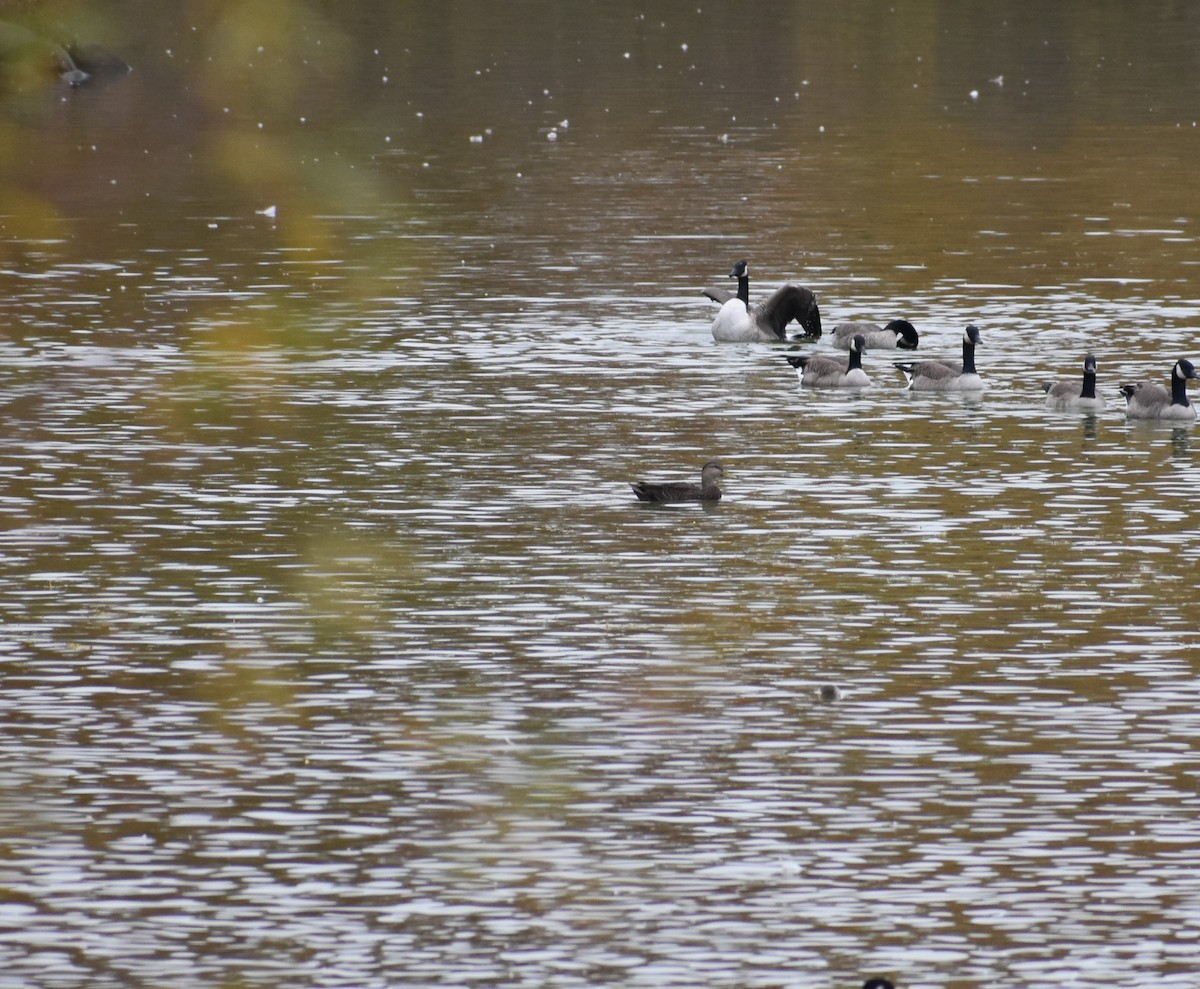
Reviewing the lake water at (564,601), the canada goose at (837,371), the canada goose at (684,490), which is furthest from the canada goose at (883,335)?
the canada goose at (684,490)

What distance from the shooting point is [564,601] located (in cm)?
1702

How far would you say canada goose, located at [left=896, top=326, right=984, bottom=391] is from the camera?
26031 mm

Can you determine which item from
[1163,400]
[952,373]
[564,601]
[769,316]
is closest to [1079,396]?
[1163,400]

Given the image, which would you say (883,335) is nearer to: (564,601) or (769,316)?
(769,316)

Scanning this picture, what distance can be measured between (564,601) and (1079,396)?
9.39 m

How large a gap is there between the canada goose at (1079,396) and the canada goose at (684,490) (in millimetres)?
5368

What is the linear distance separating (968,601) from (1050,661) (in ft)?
5.49

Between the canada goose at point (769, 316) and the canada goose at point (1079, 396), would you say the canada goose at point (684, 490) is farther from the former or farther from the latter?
the canada goose at point (769, 316)

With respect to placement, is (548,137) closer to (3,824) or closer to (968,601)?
(968,601)

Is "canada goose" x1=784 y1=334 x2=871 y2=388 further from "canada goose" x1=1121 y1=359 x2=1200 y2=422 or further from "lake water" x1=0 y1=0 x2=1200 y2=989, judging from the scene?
"canada goose" x1=1121 y1=359 x2=1200 y2=422

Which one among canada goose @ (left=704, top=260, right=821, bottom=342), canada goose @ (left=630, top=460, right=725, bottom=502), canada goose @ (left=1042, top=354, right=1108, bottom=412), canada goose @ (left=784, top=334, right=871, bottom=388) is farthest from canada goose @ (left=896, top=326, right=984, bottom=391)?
canada goose @ (left=630, top=460, right=725, bottom=502)

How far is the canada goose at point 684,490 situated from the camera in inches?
802

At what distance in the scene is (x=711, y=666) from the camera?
50.4 ft

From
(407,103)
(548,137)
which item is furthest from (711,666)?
(407,103)
